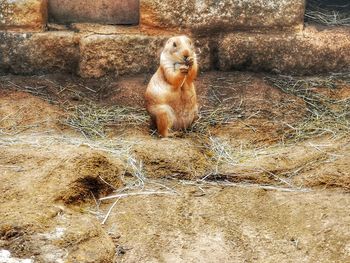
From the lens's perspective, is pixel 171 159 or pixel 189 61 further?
pixel 189 61

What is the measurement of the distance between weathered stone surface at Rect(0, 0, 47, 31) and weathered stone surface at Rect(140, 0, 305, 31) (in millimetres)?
996

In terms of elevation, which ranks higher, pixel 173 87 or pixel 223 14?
pixel 223 14

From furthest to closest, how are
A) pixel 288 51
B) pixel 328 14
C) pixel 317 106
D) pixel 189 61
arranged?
pixel 328 14 < pixel 288 51 < pixel 317 106 < pixel 189 61

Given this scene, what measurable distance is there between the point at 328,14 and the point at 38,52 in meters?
3.08

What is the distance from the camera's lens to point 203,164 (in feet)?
15.0

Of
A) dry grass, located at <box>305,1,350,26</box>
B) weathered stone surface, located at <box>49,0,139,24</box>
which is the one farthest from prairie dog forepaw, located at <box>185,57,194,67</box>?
dry grass, located at <box>305,1,350,26</box>

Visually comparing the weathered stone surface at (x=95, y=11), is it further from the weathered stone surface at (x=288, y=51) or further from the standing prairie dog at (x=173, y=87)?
the standing prairie dog at (x=173, y=87)

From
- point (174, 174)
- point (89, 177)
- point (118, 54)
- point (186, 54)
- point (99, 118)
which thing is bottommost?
point (99, 118)

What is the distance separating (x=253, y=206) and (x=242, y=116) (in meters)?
1.99

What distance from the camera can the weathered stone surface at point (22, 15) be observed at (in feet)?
20.2

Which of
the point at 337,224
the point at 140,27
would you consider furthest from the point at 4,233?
the point at 140,27

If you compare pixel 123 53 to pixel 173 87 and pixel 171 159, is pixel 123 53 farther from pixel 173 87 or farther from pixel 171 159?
pixel 171 159

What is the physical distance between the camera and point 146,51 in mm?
6238

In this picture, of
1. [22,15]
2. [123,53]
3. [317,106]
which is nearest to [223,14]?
[123,53]
